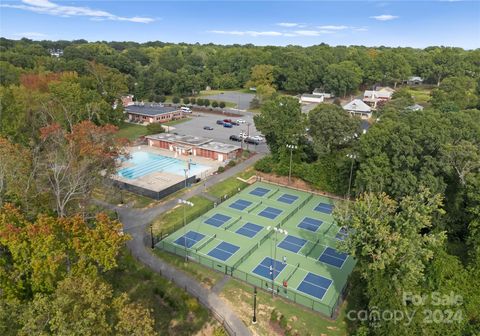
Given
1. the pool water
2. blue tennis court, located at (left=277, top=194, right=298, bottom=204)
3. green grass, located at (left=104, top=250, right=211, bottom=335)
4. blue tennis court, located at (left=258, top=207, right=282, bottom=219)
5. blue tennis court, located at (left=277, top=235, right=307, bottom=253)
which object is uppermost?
the pool water

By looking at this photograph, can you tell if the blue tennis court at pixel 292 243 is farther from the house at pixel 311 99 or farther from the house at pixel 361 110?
the house at pixel 311 99

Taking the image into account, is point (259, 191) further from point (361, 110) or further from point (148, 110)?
point (361, 110)

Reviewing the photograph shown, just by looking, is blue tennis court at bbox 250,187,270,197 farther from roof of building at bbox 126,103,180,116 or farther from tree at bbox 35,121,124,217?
roof of building at bbox 126,103,180,116

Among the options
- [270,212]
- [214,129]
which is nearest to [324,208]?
[270,212]

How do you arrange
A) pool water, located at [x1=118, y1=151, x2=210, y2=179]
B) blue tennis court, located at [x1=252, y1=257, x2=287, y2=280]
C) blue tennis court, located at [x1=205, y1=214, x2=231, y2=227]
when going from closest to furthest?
blue tennis court, located at [x1=252, y1=257, x2=287, y2=280], blue tennis court, located at [x1=205, y1=214, x2=231, y2=227], pool water, located at [x1=118, y1=151, x2=210, y2=179]

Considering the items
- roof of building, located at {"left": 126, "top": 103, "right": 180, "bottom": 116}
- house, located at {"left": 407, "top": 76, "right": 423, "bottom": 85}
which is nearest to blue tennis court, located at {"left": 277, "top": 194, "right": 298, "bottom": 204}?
roof of building, located at {"left": 126, "top": 103, "right": 180, "bottom": 116}

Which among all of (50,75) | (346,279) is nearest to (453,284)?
(346,279)

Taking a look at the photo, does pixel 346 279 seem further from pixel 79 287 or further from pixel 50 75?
pixel 50 75
